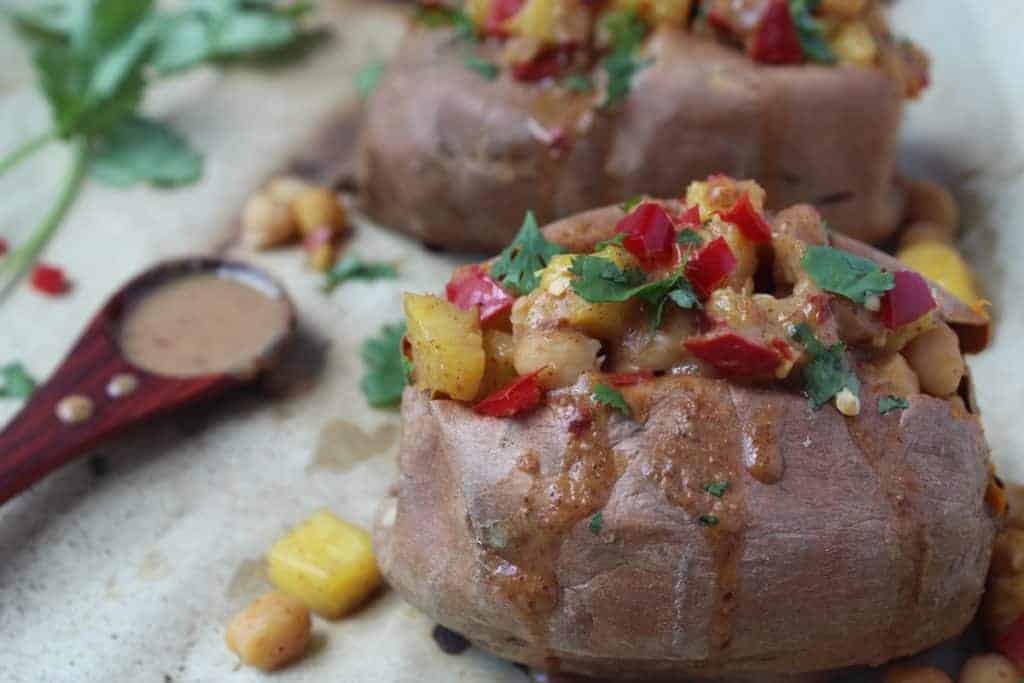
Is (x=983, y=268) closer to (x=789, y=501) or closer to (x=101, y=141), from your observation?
(x=789, y=501)

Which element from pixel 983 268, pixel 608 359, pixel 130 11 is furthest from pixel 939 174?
pixel 130 11

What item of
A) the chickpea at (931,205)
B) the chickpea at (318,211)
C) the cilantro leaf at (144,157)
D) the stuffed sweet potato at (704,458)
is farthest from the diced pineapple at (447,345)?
the cilantro leaf at (144,157)

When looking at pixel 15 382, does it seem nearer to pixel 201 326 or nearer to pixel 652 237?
pixel 201 326

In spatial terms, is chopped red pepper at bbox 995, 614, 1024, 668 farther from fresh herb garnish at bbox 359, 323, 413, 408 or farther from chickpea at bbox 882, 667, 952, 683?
fresh herb garnish at bbox 359, 323, 413, 408

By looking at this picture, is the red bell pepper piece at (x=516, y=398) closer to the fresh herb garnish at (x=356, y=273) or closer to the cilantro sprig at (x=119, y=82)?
the fresh herb garnish at (x=356, y=273)

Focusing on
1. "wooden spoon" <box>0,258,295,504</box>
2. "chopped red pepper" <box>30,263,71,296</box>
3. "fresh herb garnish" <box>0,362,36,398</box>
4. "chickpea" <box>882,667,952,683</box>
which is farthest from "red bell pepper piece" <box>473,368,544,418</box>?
"chopped red pepper" <box>30,263,71,296</box>

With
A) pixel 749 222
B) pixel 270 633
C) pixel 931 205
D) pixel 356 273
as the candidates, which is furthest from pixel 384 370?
pixel 931 205
